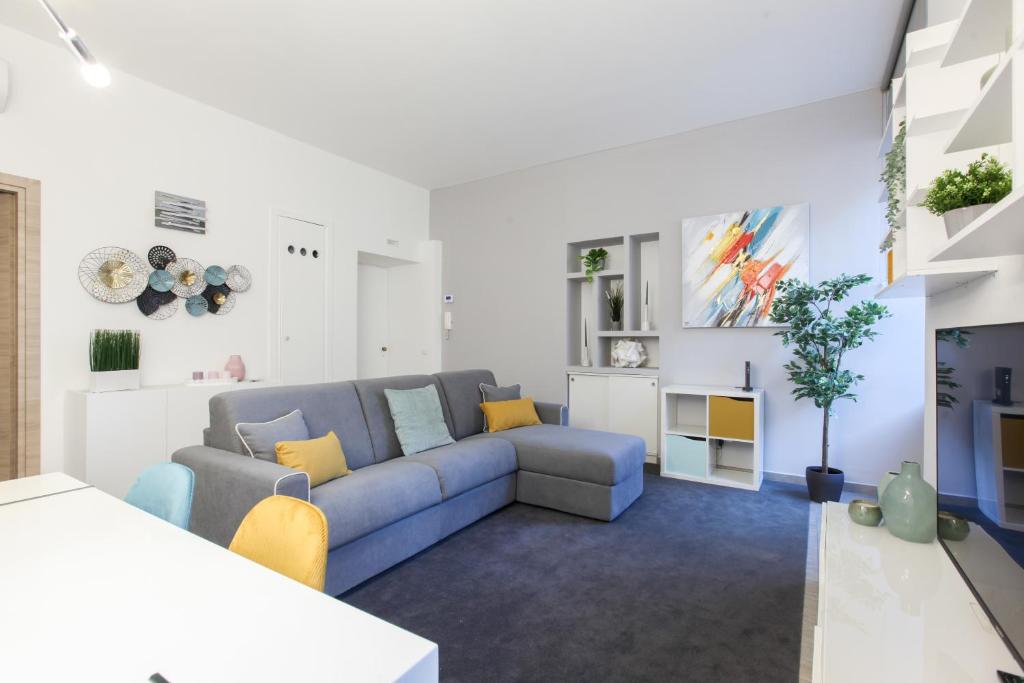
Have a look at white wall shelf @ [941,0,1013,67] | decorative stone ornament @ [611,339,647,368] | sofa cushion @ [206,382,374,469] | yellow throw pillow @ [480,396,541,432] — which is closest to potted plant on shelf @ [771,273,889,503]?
decorative stone ornament @ [611,339,647,368]

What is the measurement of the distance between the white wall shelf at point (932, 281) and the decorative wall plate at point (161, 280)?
4.43m

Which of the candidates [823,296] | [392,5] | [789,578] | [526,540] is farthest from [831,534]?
[392,5]

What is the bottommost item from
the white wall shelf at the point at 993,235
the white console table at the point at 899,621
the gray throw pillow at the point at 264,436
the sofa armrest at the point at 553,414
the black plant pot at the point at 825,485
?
the black plant pot at the point at 825,485

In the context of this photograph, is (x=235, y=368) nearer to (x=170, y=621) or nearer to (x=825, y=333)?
(x=170, y=621)

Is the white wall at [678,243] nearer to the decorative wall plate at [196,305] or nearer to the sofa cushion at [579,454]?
the sofa cushion at [579,454]

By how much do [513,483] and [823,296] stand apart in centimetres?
259

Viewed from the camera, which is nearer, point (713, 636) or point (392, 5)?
point (713, 636)

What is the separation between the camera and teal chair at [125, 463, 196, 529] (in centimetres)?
145

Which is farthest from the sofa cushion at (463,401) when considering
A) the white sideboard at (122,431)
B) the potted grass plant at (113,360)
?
the potted grass plant at (113,360)

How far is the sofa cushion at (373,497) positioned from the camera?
88.0 inches

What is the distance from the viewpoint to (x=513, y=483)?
11.6 feet

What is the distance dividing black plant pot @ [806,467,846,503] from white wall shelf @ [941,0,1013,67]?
290 cm

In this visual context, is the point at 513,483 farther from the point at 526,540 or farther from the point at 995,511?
the point at 995,511

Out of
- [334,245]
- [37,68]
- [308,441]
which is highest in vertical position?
[37,68]
